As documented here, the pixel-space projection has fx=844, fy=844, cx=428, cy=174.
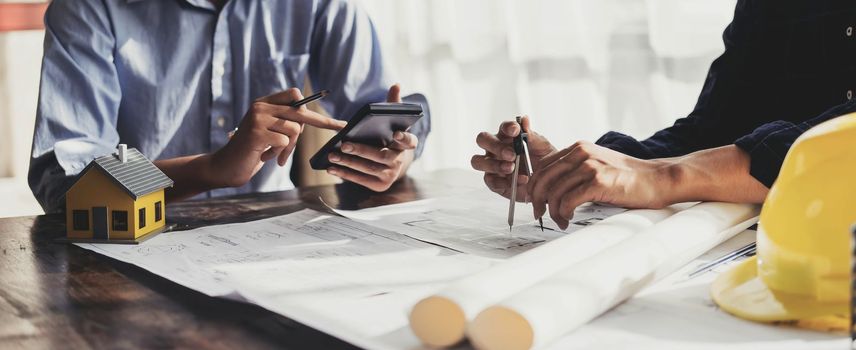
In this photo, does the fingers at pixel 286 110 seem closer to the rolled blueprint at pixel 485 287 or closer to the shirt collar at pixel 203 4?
the shirt collar at pixel 203 4

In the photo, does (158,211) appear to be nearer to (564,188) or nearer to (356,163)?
(356,163)

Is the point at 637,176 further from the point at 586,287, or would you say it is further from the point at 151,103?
the point at 151,103

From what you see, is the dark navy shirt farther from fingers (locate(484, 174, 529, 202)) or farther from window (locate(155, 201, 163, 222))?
window (locate(155, 201, 163, 222))

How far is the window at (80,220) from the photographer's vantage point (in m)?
1.02

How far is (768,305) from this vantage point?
2.04 ft

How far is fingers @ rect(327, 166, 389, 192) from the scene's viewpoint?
1.36 m

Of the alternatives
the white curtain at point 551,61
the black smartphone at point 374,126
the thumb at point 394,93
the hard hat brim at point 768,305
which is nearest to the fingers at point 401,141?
the black smartphone at point 374,126

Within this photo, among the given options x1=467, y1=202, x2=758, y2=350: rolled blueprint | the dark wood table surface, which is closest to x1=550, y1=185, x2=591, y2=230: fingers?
x1=467, y1=202, x2=758, y2=350: rolled blueprint

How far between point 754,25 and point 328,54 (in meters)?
0.91

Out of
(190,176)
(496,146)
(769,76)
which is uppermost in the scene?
(769,76)

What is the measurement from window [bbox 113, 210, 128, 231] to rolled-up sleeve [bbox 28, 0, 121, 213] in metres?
0.48

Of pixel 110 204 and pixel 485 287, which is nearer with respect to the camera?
pixel 485 287

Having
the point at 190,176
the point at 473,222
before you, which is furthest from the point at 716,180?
the point at 190,176

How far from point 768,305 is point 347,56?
4.50ft
